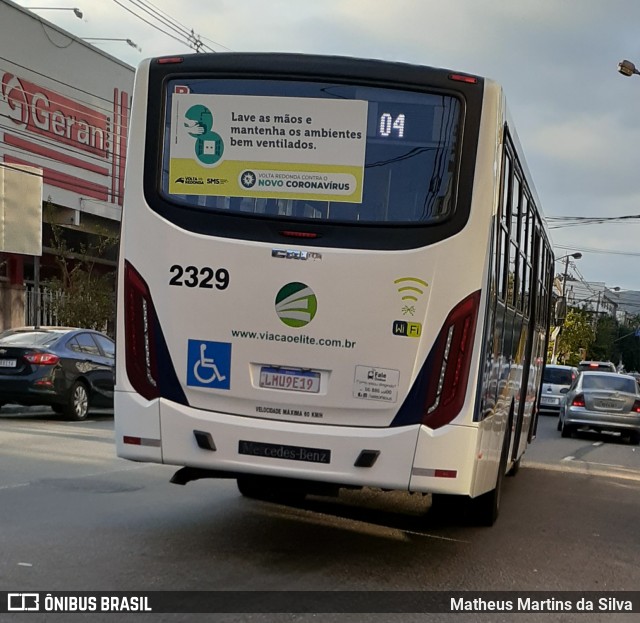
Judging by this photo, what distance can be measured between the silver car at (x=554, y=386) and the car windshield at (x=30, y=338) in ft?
58.0

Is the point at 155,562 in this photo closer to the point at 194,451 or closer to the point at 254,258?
the point at 194,451

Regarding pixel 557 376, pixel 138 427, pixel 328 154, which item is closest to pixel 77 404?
pixel 138 427

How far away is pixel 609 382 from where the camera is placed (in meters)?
21.3

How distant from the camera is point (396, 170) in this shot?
20.4 ft

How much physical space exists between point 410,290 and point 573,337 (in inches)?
2592

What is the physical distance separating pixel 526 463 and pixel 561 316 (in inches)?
133

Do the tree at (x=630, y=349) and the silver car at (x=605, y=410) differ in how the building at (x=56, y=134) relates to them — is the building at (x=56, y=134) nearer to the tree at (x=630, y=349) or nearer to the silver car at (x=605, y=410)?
the silver car at (x=605, y=410)

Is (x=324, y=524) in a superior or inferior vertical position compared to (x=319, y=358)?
inferior

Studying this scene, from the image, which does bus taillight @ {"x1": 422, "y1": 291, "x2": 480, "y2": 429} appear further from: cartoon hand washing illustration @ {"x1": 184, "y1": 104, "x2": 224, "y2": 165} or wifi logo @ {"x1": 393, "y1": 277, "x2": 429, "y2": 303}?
cartoon hand washing illustration @ {"x1": 184, "y1": 104, "x2": 224, "y2": 165}

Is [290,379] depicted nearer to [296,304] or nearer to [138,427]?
[296,304]

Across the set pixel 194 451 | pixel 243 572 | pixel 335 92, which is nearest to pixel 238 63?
pixel 335 92

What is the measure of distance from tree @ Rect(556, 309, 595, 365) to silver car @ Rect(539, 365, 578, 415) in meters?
37.7

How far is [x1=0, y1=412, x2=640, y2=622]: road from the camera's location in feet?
19.4

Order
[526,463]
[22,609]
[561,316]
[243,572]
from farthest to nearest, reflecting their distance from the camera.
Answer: [561,316], [526,463], [243,572], [22,609]
